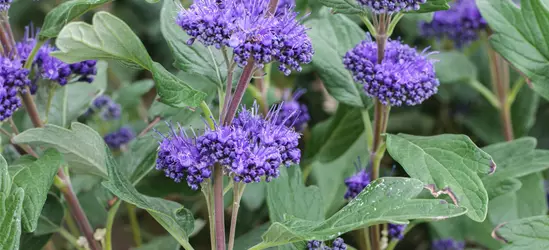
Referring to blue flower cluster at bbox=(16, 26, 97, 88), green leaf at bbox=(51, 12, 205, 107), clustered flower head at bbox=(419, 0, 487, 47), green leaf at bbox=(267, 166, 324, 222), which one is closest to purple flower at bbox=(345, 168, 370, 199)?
green leaf at bbox=(267, 166, 324, 222)

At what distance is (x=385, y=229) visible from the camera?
4.39 ft

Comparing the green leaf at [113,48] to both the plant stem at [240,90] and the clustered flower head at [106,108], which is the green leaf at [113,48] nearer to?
the plant stem at [240,90]

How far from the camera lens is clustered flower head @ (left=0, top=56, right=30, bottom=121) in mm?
1082

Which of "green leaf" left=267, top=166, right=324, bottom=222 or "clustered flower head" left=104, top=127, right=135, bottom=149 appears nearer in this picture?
"green leaf" left=267, top=166, right=324, bottom=222

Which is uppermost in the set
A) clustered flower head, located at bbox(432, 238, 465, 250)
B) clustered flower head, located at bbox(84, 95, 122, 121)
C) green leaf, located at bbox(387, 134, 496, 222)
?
green leaf, located at bbox(387, 134, 496, 222)

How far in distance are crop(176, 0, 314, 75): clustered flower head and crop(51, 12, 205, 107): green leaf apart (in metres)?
0.08

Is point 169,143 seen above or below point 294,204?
above

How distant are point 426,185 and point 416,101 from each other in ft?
0.54

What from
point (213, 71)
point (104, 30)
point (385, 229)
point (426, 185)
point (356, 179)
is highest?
point (104, 30)

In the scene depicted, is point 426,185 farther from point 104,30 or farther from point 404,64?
point 104,30

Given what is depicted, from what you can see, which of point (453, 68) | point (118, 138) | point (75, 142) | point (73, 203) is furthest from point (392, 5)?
point (118, 138)

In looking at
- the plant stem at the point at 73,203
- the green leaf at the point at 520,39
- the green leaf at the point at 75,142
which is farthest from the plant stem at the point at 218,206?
the green leaf at the point at 520,39

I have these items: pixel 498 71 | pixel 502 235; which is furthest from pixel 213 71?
pixel 498 71

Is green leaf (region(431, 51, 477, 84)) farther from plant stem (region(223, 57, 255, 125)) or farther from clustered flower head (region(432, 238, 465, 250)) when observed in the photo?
plant stem (region(223, 57, 255, 125))
